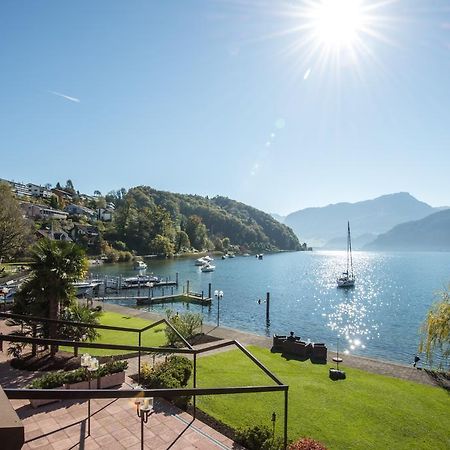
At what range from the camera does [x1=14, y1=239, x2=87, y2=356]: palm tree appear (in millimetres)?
17344

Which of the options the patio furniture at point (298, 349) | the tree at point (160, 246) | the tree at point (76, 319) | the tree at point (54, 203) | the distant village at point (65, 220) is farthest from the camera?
the tree at point (54, 203)

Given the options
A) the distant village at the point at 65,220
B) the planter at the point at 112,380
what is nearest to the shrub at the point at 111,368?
the planter at the point at 112,380

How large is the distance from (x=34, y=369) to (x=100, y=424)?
268 inches

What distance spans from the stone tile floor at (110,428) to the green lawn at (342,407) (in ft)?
6.64

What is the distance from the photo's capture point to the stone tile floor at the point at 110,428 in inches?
395

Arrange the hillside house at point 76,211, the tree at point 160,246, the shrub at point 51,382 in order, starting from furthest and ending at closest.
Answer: the hillside house at point 76,211 < the tree at point 160,246 < the shrub at point 51,382

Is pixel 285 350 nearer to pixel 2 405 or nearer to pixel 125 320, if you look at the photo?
pixel 125 320

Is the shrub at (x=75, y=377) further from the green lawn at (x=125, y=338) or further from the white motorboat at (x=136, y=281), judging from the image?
the white motorboat at (x=136, y=281)

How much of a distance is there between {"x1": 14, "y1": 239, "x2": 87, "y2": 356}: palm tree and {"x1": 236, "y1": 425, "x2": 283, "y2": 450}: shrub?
33.8ft

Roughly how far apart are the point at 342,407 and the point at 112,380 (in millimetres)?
8770

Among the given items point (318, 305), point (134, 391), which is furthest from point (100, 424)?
point (318, 305)

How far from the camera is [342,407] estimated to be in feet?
48.9

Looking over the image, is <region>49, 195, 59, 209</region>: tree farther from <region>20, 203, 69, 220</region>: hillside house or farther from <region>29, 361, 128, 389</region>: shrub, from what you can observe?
<region>29, 361, 128, 389</region>: shrub

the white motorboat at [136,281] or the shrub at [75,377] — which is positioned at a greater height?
the shrub at [75,377]
